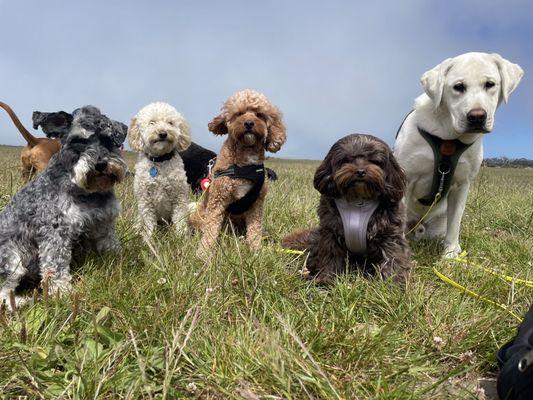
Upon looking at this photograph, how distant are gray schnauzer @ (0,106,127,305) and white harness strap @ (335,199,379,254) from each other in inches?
74.8

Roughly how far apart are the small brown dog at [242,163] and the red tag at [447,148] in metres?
1.76

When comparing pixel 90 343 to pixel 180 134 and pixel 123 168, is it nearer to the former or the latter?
pixel 123 168

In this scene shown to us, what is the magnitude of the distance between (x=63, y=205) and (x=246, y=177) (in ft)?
6.38

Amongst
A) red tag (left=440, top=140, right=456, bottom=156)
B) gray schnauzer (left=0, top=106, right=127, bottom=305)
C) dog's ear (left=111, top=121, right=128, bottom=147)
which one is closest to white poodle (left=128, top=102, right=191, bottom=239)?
dog's ear (left=111, top=121, right=128, bottom=147)

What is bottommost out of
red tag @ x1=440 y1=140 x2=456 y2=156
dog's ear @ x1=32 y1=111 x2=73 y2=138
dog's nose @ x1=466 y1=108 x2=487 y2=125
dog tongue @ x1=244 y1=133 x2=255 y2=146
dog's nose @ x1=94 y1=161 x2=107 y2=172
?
dog's nose @ x1=94 y1=161 x2=107 y2=172

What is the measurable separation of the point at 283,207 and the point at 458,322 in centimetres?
378

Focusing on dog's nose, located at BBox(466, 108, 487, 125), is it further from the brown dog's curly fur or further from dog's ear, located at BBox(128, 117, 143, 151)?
dog's ear, located at BBox(128, 117, 143, 151)

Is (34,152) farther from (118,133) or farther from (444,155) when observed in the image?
(444,155)

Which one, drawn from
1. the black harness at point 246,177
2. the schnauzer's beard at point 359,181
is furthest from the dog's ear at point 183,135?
the schnauzer's beard at point 359,181

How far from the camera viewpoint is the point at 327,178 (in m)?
3.81

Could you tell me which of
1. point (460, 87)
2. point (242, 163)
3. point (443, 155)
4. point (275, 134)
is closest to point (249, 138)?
point (242, 163)

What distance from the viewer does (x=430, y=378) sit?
2473 mm

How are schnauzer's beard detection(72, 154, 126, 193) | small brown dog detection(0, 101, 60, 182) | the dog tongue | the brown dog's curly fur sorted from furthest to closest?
1. small brown dog detection(0, 101, 60, 182)
2. the dog tongue
3. the brown dog's curly fur
4. schnauzer's beard detection(72, 154, 126, 193)

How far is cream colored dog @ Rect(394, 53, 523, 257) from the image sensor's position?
4.38 m
